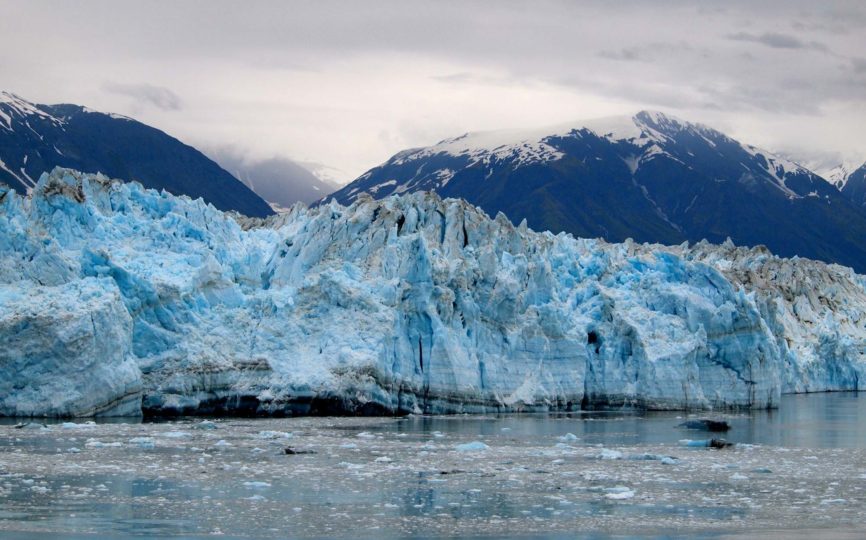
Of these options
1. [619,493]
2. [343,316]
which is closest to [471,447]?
[619,493]

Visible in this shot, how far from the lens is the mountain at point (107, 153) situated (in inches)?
5074

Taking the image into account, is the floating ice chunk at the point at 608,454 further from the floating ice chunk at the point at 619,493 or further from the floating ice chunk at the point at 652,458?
the floating ice chunk at the point at 619,493

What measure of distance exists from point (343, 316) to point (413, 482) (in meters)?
13.8

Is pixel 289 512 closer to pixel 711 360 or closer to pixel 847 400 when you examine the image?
pixel 711 360

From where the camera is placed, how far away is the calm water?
1717cm

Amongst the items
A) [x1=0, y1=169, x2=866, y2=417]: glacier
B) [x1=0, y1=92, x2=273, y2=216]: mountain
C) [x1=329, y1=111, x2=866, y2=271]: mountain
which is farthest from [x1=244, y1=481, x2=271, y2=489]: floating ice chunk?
[x1=329, y1=111, x2=866, y2=271]: mountain

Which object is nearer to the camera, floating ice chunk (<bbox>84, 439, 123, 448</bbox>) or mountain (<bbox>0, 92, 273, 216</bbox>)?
floating ice chunk (<bbox>84, 439, 123, 448</bbox>)

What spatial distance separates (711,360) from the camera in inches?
1608

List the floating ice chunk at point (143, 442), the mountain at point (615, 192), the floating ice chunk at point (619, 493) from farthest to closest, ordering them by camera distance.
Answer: the mountain at point (615, 192)
the floating ice chunk at point (143, 442)
the floating ice chunk at point (619, 493)

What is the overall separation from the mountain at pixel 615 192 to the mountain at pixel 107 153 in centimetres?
3194

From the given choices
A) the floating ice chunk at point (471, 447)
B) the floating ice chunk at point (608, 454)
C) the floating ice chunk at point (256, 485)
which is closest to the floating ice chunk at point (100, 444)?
the floating ice chunk at point (256, 485)

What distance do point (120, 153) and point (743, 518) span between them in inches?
5150

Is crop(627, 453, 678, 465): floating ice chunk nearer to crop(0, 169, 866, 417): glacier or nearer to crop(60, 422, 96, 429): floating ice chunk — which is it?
crop(0, 169, 866, 417): glacier

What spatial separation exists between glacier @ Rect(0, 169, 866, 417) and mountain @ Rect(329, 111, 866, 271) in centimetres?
12530
